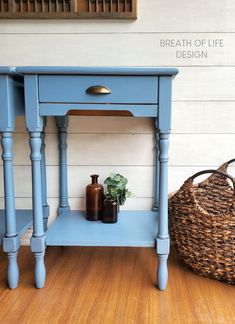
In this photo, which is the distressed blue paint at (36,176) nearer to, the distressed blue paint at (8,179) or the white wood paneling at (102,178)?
the distressed blue paint at (8,179)

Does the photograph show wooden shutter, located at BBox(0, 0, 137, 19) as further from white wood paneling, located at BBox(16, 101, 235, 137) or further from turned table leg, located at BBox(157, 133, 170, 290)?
turned table leg, located at BBox(157, 133, 170, 290)

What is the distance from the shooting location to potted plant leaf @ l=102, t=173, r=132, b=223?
1.33m

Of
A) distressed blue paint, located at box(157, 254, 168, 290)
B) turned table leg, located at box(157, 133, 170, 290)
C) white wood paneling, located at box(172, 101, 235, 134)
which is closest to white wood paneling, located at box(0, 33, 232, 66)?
white wood paneling, located at box(172, 101, 235, 134)

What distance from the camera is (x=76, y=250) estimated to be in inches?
59.0

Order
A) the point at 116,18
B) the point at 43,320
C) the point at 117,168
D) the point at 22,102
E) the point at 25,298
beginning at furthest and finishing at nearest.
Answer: the point at 117,168, the point at 116,18, the point at 22,102, the point at 25,298, the point at 43,320

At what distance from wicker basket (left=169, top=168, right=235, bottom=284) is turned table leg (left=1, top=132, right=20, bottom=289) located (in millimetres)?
602

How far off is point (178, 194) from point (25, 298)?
66cm

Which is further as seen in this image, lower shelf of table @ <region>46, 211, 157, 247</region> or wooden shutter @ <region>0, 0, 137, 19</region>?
wooden shutter @ <region>0, 0, 137, 19</region>

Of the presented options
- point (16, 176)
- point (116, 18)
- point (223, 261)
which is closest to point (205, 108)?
point (116, 18)

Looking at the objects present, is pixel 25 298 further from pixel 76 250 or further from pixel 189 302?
pixel 189 302

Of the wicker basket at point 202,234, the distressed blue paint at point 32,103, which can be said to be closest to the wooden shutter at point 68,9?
the distressed blue paint at point 32,103

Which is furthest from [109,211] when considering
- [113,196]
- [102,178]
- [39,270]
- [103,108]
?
[103,108]

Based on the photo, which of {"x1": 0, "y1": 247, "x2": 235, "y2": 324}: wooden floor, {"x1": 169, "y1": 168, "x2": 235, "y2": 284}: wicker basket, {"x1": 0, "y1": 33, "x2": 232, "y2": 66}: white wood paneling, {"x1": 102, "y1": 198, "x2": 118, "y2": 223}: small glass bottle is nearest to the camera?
{"x1": 0, "y1": 247, "x2": 235, "y2": 324}: wooden floor

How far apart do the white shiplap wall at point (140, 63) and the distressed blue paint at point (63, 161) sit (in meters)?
0.04
